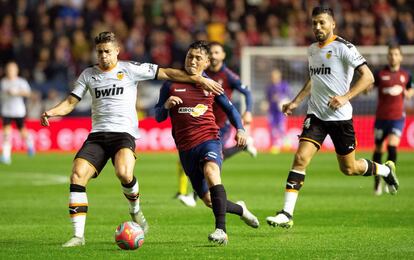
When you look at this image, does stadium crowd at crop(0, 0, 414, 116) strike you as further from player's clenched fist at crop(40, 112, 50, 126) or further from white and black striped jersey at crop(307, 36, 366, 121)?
player's clenched fist at crop(40, 112, 50, 126)

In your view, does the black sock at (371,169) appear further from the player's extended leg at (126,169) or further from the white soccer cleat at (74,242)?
the white soccer cleat at (74,242)

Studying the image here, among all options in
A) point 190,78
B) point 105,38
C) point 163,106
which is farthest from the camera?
point 163,106

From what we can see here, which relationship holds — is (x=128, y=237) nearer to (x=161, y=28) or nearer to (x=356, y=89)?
(x=356, y=89)

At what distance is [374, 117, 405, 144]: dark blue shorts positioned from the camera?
16.8 meters

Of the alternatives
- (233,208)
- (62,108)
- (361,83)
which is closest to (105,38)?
(62,108)

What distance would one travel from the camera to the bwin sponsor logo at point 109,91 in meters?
10.7

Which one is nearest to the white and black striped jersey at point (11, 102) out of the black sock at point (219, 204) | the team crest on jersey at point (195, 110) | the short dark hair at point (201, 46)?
the team crest on jersey at point (195, 110)

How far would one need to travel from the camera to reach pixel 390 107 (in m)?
16.8

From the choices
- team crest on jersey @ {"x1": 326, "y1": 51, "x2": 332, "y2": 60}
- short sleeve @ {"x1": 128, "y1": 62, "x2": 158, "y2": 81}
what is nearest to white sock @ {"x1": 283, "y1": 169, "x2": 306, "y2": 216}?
team crest on jersey @ {"x1": 326, "y1": 51, "x2": 332, "y2": 60}

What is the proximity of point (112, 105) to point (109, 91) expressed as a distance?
0.16 meters

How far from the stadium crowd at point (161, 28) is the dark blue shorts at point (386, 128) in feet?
48.9

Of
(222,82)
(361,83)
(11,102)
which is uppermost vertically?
(361,83)

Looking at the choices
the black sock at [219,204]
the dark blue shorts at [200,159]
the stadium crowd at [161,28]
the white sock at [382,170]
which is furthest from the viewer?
the stadium crowd at [161,28]

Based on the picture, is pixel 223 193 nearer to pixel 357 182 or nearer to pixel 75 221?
pixel 75 221
